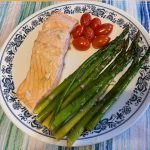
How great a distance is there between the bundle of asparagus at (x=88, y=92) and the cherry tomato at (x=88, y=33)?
0.49ft

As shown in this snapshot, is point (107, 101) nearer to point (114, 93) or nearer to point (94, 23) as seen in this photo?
point (114, 93)

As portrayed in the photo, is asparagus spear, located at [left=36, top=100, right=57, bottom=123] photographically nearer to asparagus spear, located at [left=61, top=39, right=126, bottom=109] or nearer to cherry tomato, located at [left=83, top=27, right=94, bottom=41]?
asparagus spear, located at [left=61, top=39, right=126, bottom=109]

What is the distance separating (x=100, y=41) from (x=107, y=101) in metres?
0.45

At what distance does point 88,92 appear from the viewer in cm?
156

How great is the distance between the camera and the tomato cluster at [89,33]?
1.85 metres

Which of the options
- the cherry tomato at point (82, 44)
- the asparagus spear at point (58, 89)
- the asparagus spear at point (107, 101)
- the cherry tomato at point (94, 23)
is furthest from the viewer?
the cherry tomato at point (94, 23)

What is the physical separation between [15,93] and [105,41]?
61 cm

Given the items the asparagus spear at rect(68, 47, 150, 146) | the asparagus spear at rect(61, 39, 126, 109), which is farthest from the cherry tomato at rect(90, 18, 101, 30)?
the asparagus spear at rect(68, 47, 150, 146)

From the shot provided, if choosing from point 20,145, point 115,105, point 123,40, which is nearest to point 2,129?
point 20,145

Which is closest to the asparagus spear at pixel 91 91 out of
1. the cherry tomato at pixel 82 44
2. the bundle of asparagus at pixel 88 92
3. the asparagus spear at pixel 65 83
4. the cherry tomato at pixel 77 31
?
the bundle of asparagus at pixel 88 92

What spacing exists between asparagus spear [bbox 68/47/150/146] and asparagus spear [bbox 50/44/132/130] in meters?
0.05

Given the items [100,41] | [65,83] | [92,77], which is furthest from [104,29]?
[65,83]

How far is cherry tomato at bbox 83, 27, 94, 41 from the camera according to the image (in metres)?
1.89

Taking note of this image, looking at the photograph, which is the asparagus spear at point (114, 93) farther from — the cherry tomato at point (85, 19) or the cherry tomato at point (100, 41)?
the cherry tomato at point (85, 19)
